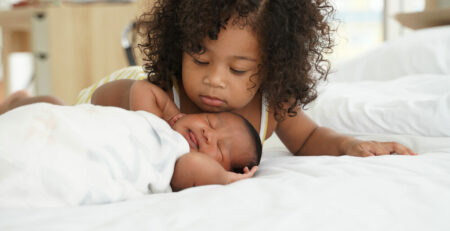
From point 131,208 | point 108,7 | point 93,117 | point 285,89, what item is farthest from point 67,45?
point 131,208

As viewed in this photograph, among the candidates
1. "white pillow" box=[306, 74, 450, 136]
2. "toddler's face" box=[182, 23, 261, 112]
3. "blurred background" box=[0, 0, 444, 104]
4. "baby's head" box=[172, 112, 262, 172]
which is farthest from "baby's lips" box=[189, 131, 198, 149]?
"blurred background" box=[0, 0, 444, 104]

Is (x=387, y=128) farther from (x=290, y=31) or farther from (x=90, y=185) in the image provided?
(x=90, y=185)

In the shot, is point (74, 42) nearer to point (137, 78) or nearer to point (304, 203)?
point (137, 78)

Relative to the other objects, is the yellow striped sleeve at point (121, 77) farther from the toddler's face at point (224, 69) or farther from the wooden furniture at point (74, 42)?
the wooden furniture at point (74, 42)

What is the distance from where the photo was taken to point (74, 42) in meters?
2.79

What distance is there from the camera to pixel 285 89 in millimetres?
1049

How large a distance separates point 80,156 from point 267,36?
54 cm

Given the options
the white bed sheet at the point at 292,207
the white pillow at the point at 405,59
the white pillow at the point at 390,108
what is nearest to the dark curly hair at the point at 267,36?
the white pillow at the point at 390,108

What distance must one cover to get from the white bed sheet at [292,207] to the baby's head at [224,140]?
0.61ft

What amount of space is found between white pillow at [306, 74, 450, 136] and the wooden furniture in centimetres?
173

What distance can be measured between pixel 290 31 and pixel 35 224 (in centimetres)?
72

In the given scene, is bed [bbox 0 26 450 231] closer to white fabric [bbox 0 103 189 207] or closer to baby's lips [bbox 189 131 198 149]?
white fabric [bbox 0 103 189 207]

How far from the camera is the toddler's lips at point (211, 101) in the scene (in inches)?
37.8

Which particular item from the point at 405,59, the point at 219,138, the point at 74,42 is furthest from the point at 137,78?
the point at 74,42
